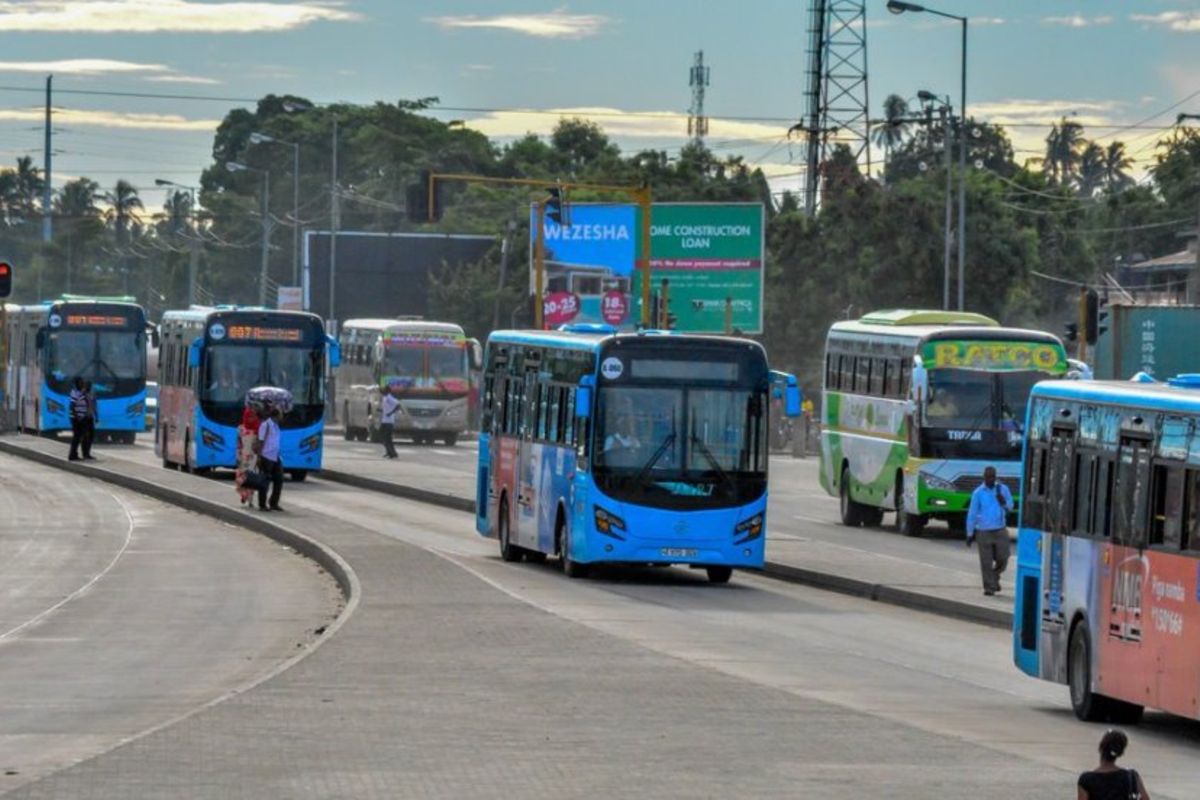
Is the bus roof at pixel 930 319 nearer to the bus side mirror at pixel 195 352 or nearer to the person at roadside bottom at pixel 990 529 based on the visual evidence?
the person at roadside bottom at pixel 990 529

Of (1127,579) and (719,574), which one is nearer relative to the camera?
(1127,579)

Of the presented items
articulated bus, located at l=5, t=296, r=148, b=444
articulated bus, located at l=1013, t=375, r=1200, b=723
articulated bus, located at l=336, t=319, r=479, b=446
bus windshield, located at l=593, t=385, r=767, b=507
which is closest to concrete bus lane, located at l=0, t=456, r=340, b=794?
bus windshield, located at l=593, t=385, r=767, b=507

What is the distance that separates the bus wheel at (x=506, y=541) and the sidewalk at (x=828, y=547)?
3.29 meters

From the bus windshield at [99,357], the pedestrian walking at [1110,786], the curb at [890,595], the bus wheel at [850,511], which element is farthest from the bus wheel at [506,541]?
the bus windshield at [99,357]

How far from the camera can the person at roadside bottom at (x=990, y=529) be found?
1157 inches

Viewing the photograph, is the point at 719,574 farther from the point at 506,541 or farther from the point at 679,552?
the point at 506,541

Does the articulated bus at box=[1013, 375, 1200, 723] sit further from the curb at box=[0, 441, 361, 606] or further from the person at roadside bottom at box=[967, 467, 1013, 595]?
the person at roadside bottom at box=[967, 467, 1013, 595]

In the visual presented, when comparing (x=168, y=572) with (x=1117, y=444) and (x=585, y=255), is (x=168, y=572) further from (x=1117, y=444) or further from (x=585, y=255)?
(x=585, y=255)

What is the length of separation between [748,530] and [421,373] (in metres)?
44.1

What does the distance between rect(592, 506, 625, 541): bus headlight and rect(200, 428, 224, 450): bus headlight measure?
23.4 metres

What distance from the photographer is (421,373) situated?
242 feet

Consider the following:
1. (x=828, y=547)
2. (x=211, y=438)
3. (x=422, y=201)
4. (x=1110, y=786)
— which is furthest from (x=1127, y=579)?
(x=422, y=201)

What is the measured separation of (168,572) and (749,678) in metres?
13.5

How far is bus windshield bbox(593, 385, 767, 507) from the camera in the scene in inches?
1183
